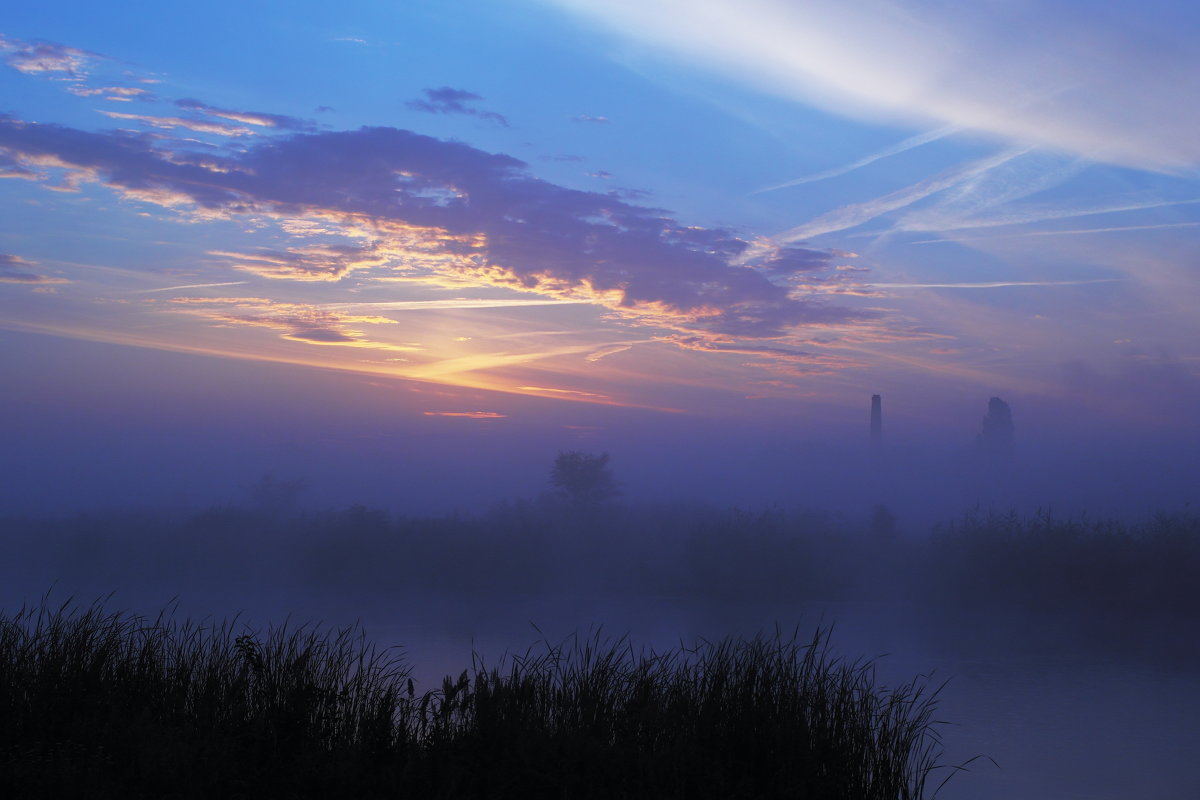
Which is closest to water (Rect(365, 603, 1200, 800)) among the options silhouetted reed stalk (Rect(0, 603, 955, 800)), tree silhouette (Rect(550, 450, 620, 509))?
silhouetted reed stalk (Rect(0, 603, 955, 800))

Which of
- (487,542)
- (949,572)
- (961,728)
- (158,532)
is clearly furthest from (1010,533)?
(158,532)

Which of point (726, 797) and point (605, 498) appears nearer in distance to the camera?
point (726, 797)

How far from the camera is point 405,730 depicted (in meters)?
6.20

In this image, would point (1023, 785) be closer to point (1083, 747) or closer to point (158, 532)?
point (1083, 747)

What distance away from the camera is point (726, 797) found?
5547mm

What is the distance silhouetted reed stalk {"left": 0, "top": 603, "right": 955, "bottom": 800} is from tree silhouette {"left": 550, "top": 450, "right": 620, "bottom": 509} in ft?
102

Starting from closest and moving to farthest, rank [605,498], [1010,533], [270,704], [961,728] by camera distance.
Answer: [270,704]
[961,728]
[1010,533]
[605,498]

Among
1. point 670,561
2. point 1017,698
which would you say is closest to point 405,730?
point 1017,698

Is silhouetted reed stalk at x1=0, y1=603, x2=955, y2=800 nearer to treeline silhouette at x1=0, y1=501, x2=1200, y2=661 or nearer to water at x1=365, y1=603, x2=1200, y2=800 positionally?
water at x1=365, y1=603, x2=1200, y2=800

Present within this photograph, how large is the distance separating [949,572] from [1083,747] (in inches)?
574

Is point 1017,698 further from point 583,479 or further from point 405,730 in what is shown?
point 583,479

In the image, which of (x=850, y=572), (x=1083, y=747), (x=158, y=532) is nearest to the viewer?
(x=1083, y=747)

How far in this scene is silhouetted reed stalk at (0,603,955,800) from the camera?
546cm

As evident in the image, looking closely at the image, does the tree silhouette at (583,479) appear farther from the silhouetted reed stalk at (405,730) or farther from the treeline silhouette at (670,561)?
the silhouetted reed stalk at (405,730)
